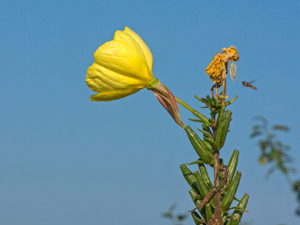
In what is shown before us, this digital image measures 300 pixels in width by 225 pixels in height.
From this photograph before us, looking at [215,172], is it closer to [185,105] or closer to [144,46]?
[185,105]

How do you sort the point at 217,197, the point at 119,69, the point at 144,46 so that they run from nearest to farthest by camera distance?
the point at 217,197
the point at 119,69
the point at 144,46

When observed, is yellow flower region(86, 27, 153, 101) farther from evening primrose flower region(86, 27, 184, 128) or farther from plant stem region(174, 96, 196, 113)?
plant stem region(174, 96, 196, 113)

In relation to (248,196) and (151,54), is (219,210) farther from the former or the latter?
(151,54)

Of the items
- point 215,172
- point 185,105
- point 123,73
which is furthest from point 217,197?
point 123,73

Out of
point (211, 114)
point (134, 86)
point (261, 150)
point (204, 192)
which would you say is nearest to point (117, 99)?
point (134, 86)

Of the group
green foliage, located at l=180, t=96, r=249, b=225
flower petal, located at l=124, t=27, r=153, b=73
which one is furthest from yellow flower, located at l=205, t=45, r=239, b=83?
flower petal, located at l=124, t=27, r=153, b=73

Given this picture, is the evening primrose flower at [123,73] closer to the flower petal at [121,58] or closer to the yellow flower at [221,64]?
the flower petal at [121,58]
